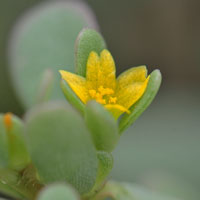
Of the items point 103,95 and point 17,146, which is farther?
point 103,95

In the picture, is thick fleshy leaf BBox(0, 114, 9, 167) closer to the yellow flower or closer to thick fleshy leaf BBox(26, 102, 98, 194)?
thick fleshy leaf BBox(26, 102, 98, 194)

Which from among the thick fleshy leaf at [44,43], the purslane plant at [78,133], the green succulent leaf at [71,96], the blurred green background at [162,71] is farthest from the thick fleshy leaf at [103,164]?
the blurred green background at [162,71]

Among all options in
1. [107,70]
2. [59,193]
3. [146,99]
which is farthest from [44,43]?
[59,193]

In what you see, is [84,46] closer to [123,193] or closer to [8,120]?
[8,120]

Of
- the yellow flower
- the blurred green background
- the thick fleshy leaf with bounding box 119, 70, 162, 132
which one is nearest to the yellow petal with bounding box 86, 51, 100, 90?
the yellow flower

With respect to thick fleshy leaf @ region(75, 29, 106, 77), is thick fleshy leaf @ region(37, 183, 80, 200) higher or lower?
lower

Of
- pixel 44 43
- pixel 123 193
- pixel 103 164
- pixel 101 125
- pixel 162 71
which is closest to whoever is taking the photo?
pixel 101 125

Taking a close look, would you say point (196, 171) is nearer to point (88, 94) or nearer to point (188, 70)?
point (188, 70)

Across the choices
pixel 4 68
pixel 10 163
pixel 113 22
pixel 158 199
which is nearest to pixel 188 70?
pixel 113 22

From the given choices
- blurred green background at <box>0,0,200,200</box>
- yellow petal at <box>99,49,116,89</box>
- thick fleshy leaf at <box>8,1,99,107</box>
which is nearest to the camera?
Answer: yellow petal at <box>99,49,116,89</box>
